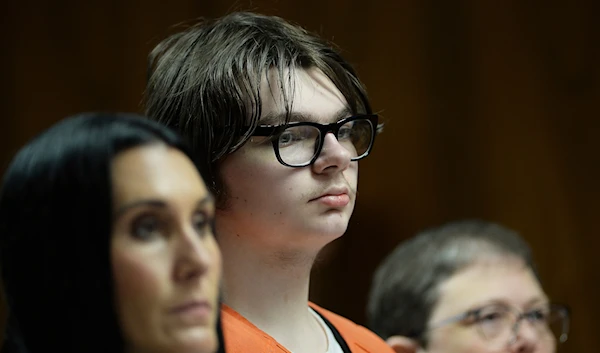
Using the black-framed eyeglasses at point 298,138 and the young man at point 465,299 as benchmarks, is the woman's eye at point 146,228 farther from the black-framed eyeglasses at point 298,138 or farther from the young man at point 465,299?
the young man at point 465,299

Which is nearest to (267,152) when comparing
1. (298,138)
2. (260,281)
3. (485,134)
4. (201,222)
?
(298,138)

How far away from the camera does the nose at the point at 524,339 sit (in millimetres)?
1722

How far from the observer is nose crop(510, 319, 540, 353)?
5.65 feet

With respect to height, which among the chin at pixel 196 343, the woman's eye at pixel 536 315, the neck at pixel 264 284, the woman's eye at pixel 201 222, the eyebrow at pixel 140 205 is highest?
the eyebrow at pixel 140 205

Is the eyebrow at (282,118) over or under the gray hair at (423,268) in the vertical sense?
over

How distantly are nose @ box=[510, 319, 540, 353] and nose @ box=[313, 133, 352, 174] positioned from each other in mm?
737

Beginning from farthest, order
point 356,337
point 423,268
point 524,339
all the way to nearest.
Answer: point 423,268
point 524,339
point 356,337

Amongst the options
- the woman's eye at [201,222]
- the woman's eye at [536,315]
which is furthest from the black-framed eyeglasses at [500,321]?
the woman's eye at [201,222]

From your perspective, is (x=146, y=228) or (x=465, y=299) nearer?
(x=146, y=228)

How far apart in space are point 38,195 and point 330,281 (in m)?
1.74

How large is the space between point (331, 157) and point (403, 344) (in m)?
0.73

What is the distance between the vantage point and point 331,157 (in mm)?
1145

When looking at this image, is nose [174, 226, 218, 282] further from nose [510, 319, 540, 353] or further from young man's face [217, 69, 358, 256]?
nose [510, 319, 540, 353]

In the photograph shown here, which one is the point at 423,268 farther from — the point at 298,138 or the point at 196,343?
the point at 196,343
